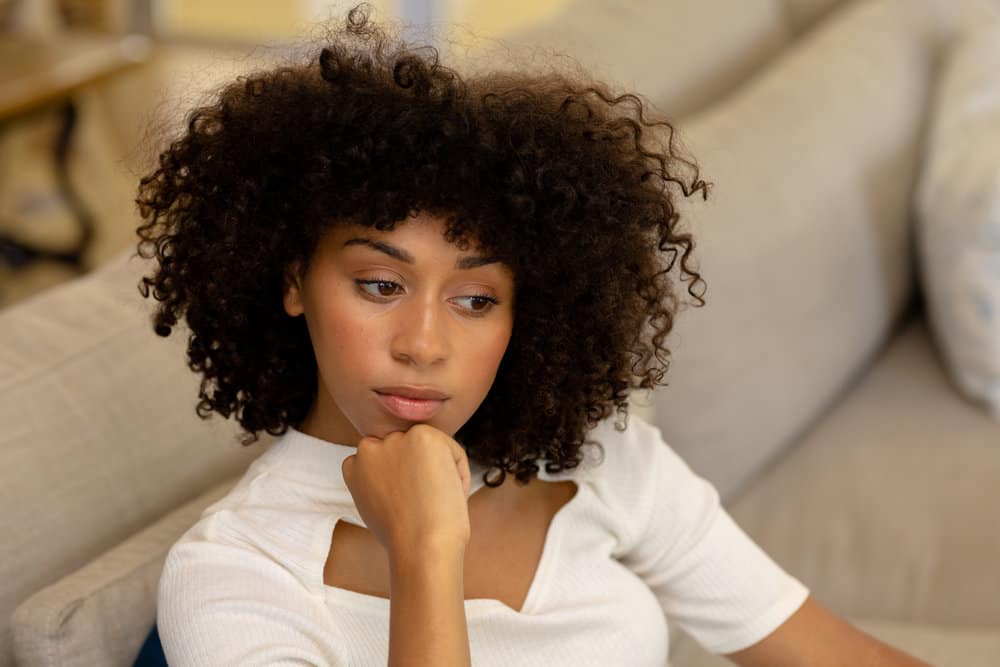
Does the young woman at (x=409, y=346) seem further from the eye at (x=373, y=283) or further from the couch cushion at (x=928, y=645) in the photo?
the couch cushion at (x=928, y=645)

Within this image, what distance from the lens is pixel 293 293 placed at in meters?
0.93

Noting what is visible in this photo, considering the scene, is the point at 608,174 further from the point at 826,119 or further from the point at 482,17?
the point at 482,17

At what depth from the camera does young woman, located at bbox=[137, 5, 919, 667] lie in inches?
33.9

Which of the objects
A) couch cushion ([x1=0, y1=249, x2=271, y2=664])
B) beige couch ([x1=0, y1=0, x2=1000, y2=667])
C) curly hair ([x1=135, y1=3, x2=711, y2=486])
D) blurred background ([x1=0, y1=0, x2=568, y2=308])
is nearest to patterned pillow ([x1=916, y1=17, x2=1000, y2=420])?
beige couch ([x1=0, y1=0, x2=1000, y2=667])

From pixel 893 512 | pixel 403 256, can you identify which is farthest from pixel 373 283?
pixel 893 512

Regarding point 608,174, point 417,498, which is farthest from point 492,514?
point 608,174

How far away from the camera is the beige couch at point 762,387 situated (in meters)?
1.03

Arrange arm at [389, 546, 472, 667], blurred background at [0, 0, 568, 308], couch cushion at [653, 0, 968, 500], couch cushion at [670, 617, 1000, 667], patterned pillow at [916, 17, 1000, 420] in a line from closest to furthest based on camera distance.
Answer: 1. arm at [389, 546, 472, 667]
2. couch cushion at [670, 617, 1000, 667]
3. couch cushion at [653, 0, 968, 500]
4. patterned pillow at [916, 17, 1000, 420]
5. blurred background at [0, 0, 568, 308]

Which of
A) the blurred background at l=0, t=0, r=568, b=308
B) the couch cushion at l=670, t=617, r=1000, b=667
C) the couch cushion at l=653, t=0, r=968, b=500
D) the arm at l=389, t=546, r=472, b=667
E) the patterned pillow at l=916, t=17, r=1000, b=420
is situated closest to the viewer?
the arm at l=389, t=546, r=472, b=667

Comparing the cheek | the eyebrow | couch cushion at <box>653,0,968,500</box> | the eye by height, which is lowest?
the cheek

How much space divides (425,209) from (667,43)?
1.25 metres

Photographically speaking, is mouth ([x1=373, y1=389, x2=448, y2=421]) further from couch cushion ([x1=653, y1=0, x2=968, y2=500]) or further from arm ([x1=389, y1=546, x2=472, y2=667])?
couch cushion ([x1=653, y1=0, x2=968, y2=500])

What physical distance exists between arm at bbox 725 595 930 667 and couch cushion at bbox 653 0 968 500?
45cm

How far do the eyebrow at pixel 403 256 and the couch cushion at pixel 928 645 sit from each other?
71 centimetres
